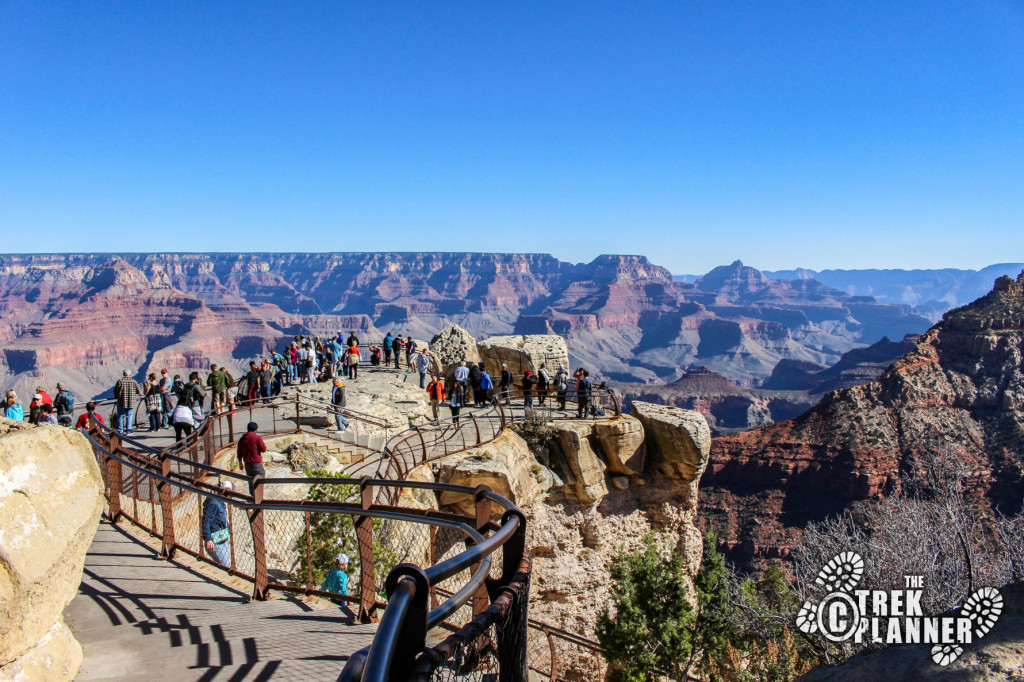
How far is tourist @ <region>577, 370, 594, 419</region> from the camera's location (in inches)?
766

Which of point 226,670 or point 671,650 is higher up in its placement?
point 226,670

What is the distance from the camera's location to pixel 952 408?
173 ft

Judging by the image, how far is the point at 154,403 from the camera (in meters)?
16.9

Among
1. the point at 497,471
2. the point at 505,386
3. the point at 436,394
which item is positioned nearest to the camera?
the point at 497,471

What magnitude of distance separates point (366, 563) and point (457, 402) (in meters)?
13.9

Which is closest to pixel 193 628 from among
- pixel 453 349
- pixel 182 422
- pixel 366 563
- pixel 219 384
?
pixel 366 563

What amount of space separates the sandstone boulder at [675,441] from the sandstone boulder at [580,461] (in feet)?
7.76

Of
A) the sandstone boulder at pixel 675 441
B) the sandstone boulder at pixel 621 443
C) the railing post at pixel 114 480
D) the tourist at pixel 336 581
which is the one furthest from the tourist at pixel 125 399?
the sandstone boulder at pixel 675 441

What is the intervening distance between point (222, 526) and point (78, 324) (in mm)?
183565

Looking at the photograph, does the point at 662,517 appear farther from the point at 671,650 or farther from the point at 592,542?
the point at 671,650

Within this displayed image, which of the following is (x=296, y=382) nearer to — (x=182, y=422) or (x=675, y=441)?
(x=182, y=422)

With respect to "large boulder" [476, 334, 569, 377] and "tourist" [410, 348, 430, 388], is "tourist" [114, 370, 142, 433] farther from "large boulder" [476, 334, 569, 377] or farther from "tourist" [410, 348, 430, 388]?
"large boulder" [476, 334, 569, 377]

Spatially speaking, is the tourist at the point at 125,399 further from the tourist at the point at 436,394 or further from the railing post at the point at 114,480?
the railing post at the point at 114,480

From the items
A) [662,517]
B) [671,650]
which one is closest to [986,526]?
[662,517]
